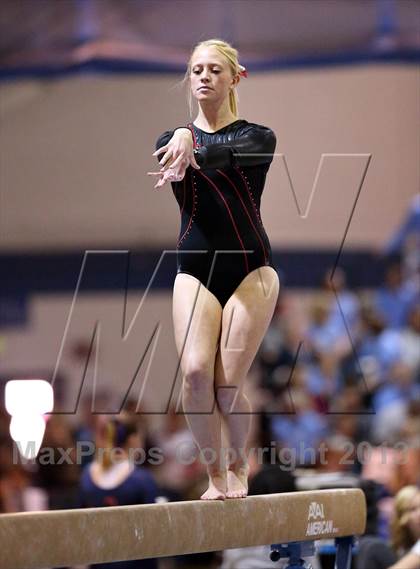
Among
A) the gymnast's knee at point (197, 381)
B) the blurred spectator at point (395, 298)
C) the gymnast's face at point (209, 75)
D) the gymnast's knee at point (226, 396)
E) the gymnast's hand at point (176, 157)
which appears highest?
the gymnast's face at point (209, 75)

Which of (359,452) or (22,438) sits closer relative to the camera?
(22,438)

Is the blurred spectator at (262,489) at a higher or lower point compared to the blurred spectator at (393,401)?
lower

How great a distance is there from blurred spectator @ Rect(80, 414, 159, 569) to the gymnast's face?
232 cm

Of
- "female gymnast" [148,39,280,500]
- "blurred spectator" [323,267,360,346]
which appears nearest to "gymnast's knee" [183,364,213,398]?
"female gymnast" [148,39,280,500]

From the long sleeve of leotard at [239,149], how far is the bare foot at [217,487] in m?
1.22

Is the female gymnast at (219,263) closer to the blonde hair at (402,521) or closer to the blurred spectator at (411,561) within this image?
the blurred spectator at (411,561)

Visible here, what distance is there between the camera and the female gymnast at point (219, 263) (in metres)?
4.01

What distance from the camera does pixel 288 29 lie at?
7.83 m

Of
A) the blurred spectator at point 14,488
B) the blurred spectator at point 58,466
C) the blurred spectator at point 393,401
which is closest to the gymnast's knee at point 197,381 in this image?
A: the blurred spectator at point 14,488

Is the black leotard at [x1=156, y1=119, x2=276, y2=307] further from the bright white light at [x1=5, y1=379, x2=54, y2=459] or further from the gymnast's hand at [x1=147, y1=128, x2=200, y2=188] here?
the bright white light at [x1=5, y1=379, x2=54, y2=459]

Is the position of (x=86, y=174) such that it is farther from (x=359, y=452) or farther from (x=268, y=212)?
(x=359, y=452)

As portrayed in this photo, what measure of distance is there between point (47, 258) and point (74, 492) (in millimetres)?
4188

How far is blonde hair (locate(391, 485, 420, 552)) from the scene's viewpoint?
5402mm

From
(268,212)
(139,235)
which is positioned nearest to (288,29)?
(268,212)
